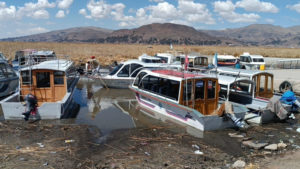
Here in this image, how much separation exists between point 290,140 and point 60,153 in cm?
797

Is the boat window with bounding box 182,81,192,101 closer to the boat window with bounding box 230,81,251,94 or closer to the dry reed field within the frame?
the boat window with bounding box 230,81,251,94

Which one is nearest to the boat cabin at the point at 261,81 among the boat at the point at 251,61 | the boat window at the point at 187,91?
the boat window at the point at 187,91

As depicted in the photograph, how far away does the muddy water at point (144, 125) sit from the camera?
9.43 m

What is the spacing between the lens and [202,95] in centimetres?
1103

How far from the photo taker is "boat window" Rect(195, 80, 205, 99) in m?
10.9

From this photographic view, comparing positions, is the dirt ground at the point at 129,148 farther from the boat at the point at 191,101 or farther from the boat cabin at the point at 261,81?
the boat cabin at the point at 261,81

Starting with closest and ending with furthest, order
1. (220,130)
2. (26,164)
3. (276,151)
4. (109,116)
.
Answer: (26,164) → (276,151) → (220,130) → (109,116)

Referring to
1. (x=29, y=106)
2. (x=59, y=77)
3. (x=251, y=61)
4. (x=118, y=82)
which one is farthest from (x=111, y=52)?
(x=29, y=106)

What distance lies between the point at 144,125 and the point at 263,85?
252 inches

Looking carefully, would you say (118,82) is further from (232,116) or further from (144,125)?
(232,116)

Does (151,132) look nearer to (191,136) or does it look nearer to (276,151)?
(191,136)

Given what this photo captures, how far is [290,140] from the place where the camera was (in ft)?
31.6

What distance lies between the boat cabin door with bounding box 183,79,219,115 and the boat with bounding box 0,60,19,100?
390 inches

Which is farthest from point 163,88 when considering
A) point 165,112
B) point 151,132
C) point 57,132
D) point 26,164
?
point 26,164
